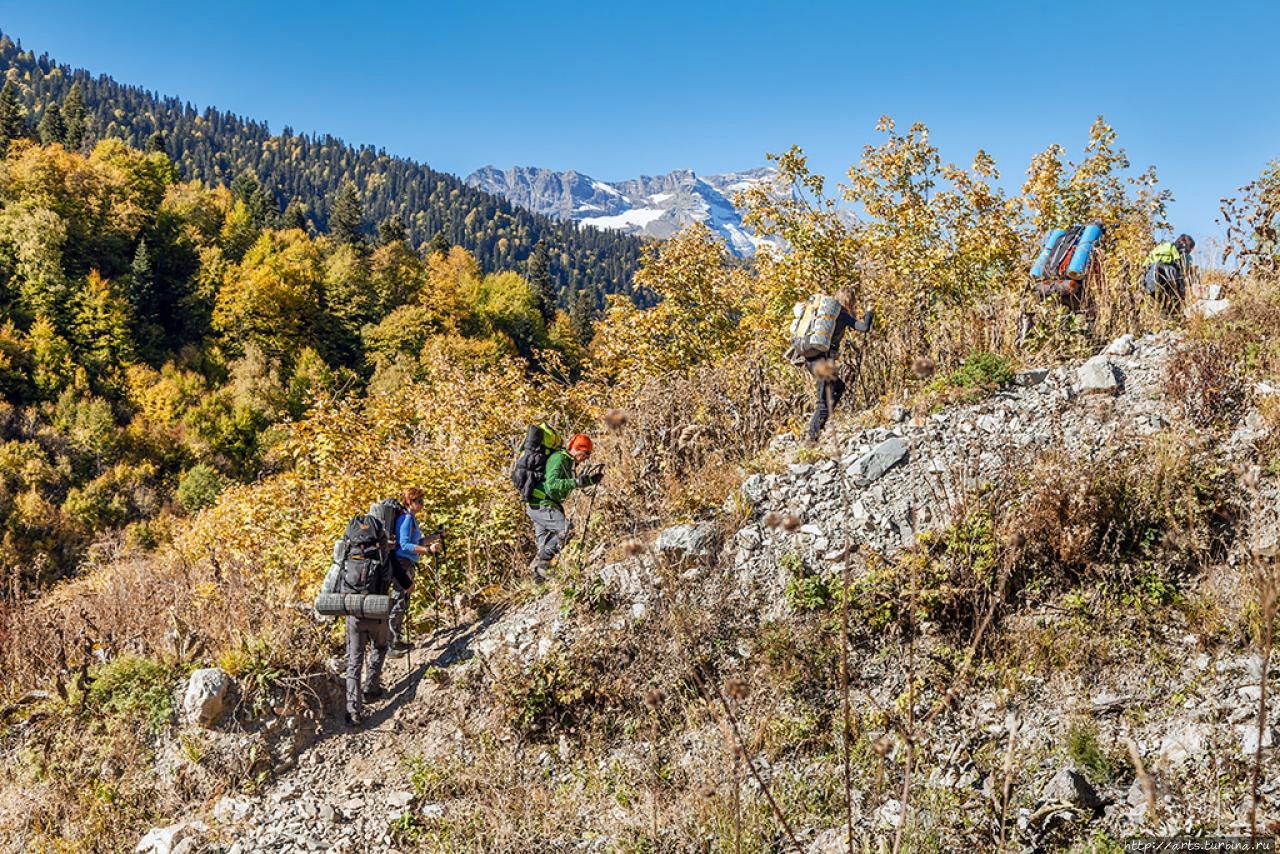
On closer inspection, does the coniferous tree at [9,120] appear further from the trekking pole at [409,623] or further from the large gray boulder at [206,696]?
the large gray boulder at [206,696]

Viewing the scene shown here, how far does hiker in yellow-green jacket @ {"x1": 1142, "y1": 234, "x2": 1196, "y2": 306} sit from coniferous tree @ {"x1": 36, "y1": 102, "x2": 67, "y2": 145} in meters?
88.6

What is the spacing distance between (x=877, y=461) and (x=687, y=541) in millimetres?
1706

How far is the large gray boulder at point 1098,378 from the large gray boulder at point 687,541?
338 centimetres

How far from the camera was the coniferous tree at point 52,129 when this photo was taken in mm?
71131

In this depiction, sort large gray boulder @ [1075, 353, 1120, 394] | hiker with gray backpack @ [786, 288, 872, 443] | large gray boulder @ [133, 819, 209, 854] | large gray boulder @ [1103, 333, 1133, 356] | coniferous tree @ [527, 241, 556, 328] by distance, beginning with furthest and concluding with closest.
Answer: coniferous tree @ [527, 241, 556, 328] → hiker with gray backpack @ [786, 288, 872, 443] → large gray boulder @ [1103, 333, 1133, 356] → large gray boulder @ [1075, 353, 1120, 394] → large gray boulder @ [133, 819, 209, 854]

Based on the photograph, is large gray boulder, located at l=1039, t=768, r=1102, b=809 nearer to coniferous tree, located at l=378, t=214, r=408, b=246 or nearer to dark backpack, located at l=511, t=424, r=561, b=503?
dark backpack, located at l=511, t=424, r=561, b=503

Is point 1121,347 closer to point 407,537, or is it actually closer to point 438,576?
point 407,537

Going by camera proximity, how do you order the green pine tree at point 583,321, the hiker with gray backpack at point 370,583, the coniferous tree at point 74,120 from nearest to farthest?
1. the hiker with gray backpack at point 370,583
2. the coniferous tree at point 74,120
3. the green pine tree at point 583,321

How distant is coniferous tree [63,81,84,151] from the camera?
Answer: 75312mm

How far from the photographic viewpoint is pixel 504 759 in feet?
16.6

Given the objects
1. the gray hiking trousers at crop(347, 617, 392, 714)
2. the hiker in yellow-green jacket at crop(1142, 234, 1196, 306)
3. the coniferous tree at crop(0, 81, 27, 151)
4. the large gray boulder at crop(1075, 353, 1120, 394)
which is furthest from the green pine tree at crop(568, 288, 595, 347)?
the gray hiking trousers at crop(347, 617, 392, 714)

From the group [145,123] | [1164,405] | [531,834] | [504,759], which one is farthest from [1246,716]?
[145,123]

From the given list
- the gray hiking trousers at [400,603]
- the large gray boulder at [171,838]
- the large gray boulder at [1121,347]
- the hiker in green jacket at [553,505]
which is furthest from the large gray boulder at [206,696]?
the large gray boulder at [1121,347]

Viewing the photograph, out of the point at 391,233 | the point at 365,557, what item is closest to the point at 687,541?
the point at 365,557
